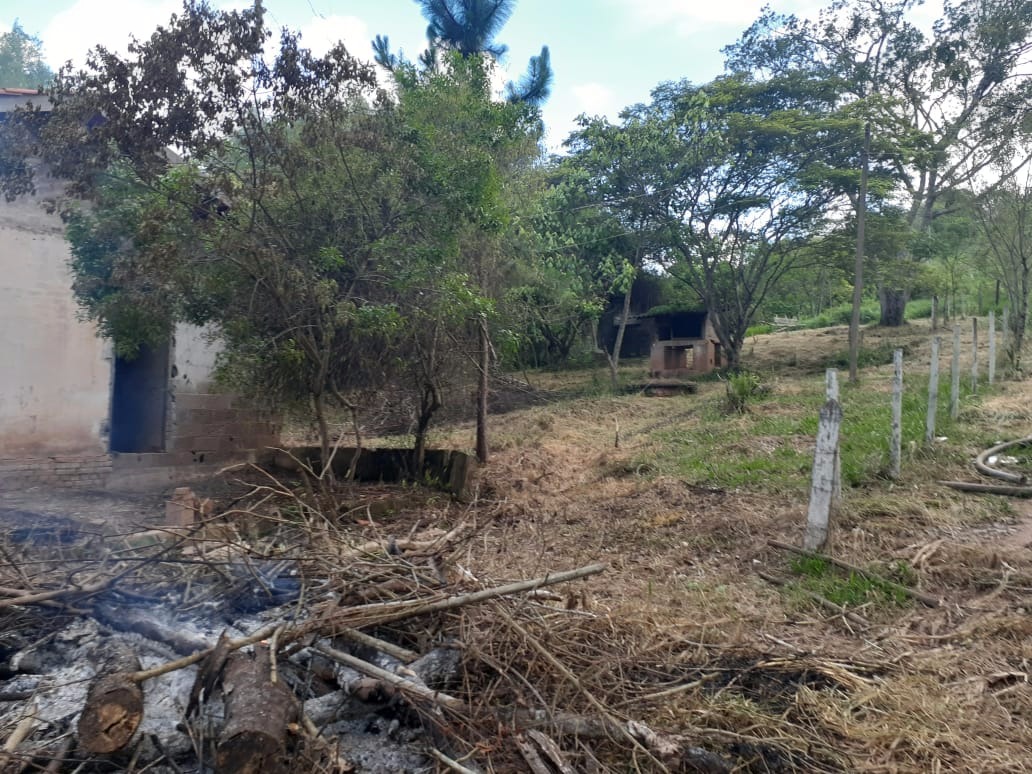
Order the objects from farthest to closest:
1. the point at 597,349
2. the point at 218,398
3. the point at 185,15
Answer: the point at 597,349 → the point at 218,398 → the point at 185,15

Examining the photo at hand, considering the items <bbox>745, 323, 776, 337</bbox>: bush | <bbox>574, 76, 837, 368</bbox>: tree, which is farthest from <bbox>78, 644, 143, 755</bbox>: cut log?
<bbox>745, 323, 776, 337</bbox>: bush

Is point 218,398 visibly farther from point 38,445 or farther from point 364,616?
point 364,616

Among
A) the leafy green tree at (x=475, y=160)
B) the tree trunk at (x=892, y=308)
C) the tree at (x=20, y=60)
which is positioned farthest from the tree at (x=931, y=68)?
the tree at (x=20, y=60)

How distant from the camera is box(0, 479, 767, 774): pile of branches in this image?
9.04 feet

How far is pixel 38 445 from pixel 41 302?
1710mm

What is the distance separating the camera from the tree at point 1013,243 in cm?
1270

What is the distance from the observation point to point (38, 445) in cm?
902

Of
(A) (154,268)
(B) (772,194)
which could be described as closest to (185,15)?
(A) (154,268)

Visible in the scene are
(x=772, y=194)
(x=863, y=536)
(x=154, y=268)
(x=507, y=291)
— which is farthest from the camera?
(x=772, y=194)

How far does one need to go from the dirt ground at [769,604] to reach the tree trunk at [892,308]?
496 inches

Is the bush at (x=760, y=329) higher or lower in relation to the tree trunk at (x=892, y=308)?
lower

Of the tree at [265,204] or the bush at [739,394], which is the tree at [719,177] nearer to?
the bush at [739,394]

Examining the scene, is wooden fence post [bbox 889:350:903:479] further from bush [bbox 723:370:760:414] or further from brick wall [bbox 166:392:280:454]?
brick wall [bbox 166:392:280:454]

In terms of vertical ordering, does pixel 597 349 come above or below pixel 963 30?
below
